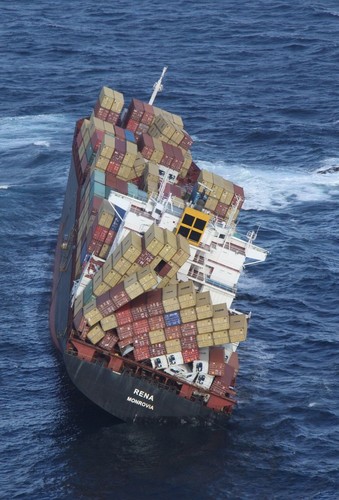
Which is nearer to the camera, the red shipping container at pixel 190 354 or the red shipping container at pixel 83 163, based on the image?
the red shipping container at pixel 190 354

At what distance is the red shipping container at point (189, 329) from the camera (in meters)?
89.5

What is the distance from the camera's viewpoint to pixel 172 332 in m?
89.6

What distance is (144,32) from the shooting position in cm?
19888

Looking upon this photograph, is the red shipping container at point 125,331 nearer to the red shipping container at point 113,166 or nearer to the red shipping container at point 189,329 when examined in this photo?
the red shipping container at point 189,329

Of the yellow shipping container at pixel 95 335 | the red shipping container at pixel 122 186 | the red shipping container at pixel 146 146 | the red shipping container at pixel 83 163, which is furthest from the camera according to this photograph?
the red shipping container at pixel 83 163

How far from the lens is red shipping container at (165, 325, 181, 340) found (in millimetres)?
89562

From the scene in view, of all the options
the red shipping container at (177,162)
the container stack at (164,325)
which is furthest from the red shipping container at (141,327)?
the red shipping container at (177,162)

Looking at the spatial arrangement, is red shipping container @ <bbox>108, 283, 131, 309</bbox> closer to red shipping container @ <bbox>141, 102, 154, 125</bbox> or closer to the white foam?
red shipping container @ <bbox>141, 102, 154, 125</bbox>

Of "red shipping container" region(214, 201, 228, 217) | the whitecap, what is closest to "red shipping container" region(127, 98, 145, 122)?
the whitecap

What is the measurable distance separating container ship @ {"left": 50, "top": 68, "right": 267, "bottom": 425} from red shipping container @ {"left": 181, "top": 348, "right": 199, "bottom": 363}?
9 centimetres

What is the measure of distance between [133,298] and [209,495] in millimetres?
18811

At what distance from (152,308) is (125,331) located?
319 centimetres

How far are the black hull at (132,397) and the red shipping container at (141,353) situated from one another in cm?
160

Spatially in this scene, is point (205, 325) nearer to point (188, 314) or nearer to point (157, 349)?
point (188, 314)
